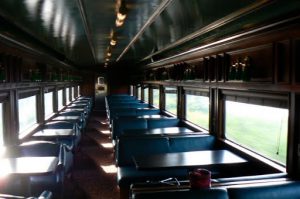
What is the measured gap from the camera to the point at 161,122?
6.38 metres

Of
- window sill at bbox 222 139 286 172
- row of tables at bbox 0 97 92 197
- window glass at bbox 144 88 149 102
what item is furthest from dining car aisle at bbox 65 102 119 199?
window glass at bbox 144 88 149 102

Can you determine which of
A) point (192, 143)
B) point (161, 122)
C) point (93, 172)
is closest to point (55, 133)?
point (93, 172)

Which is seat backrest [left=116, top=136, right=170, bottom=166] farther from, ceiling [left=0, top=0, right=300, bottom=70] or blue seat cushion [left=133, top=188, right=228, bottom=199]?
blue seat cushion [left=133, top=188, right=228, bottom=199]

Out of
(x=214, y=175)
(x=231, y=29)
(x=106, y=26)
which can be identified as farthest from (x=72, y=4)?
(x=214, y=175)

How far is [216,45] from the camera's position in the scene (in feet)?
13.8

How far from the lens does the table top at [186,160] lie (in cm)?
330

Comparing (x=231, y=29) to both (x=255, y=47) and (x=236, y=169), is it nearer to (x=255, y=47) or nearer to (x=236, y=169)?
(x=255, y=47)

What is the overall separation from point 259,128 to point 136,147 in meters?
1.61

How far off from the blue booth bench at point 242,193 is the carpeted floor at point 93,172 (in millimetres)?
2298

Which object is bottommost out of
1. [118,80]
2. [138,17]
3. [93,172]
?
[93,172]

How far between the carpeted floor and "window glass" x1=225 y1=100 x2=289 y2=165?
6.01ft

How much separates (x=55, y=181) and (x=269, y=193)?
2.66 m

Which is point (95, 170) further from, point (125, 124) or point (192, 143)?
point (192, 143)

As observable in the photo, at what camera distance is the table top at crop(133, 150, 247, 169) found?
330 cm
